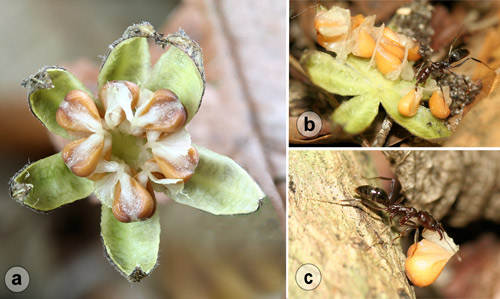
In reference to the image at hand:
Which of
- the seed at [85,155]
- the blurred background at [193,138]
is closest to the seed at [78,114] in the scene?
the seed at [85,155]

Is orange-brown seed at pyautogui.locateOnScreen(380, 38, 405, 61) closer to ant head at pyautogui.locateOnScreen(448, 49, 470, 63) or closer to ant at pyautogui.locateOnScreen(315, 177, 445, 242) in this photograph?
ant head at pyautogui.locateOnScreen(448, 49, 470, 63)

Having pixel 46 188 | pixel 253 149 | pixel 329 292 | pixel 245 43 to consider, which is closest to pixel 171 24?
pixel 245 43

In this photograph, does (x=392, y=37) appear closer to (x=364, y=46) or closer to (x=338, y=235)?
(x=364, y=46)

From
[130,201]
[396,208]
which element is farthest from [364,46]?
[130,201]

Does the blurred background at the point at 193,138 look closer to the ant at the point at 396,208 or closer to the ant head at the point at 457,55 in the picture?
the ant at the point at 396,208

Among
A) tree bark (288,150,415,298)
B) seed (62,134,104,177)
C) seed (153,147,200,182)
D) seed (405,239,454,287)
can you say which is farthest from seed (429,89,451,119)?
seed (62,134,104,177)
